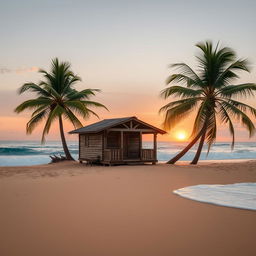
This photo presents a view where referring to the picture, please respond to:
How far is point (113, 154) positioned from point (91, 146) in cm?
266

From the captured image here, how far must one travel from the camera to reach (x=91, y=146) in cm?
2167

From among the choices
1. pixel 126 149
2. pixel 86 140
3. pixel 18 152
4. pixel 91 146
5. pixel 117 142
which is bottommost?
pixel 18 152

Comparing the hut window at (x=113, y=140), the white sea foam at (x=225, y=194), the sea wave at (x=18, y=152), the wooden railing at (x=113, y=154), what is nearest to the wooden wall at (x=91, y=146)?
the wooden railing at (x=113, y=154)

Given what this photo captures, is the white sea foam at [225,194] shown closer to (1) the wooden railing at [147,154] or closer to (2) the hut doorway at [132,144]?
(1) the wooden railing at [147,154]

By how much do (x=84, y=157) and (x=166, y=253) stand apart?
743 inches

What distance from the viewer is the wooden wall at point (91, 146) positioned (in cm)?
2060

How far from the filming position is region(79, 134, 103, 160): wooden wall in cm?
2060

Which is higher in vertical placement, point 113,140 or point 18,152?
point 113,140

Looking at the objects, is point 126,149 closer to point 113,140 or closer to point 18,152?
point 113,140

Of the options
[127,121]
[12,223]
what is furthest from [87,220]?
[127,121]

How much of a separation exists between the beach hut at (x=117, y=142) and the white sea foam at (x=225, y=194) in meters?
10.3

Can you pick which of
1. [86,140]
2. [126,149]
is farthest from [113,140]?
[86,140]

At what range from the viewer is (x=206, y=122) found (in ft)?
71.3

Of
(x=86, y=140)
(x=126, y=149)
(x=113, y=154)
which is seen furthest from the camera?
(x=86, y=140)
